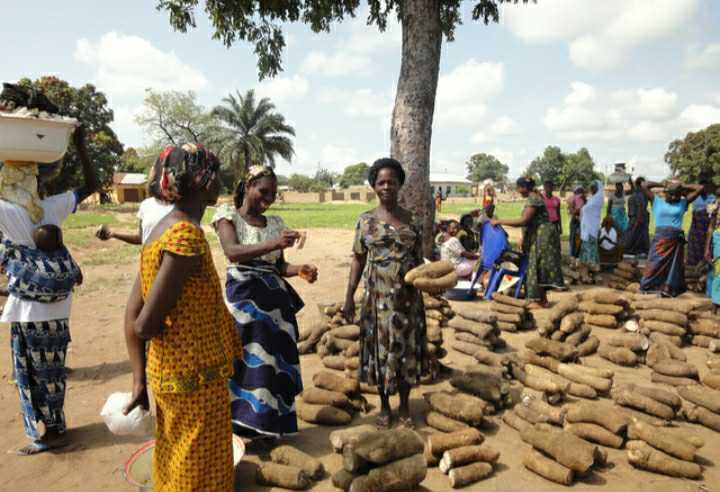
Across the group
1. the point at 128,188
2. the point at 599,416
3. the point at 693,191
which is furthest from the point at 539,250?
the point at 128,188

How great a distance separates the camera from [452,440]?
3.31 metres

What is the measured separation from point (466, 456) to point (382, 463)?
0.67 meters

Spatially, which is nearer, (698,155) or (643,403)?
(643,403)

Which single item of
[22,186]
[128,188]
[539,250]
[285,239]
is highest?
[128,188]

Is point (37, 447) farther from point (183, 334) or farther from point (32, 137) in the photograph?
point (183, 334)

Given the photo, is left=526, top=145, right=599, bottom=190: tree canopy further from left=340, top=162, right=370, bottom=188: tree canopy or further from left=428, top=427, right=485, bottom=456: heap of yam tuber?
left=428, top=427, right=485, bottom=456: heap of yam tuber

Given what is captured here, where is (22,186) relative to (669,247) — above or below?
above

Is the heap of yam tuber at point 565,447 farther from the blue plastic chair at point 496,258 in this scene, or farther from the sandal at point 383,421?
the blue plastic chair at point 496,258

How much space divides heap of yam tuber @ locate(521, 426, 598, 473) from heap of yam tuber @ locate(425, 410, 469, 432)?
A: 487 millimetres

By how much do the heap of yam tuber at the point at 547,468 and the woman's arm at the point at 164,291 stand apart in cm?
265

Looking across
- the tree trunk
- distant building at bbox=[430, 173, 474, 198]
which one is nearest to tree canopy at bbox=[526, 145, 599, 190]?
distant building at bbox=[430, 173, 474, 198]

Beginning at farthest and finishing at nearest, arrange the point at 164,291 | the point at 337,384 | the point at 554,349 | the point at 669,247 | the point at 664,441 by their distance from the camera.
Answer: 1. the point at 669,247
2. the point at 554,349
3. the point at 337,384
4. the point at 664,441
5. the point at 164,291

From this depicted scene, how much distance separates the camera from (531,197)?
7258mm

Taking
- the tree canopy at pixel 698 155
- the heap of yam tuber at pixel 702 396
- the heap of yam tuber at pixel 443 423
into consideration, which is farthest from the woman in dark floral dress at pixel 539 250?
the tree canopy at pixel 698 155
